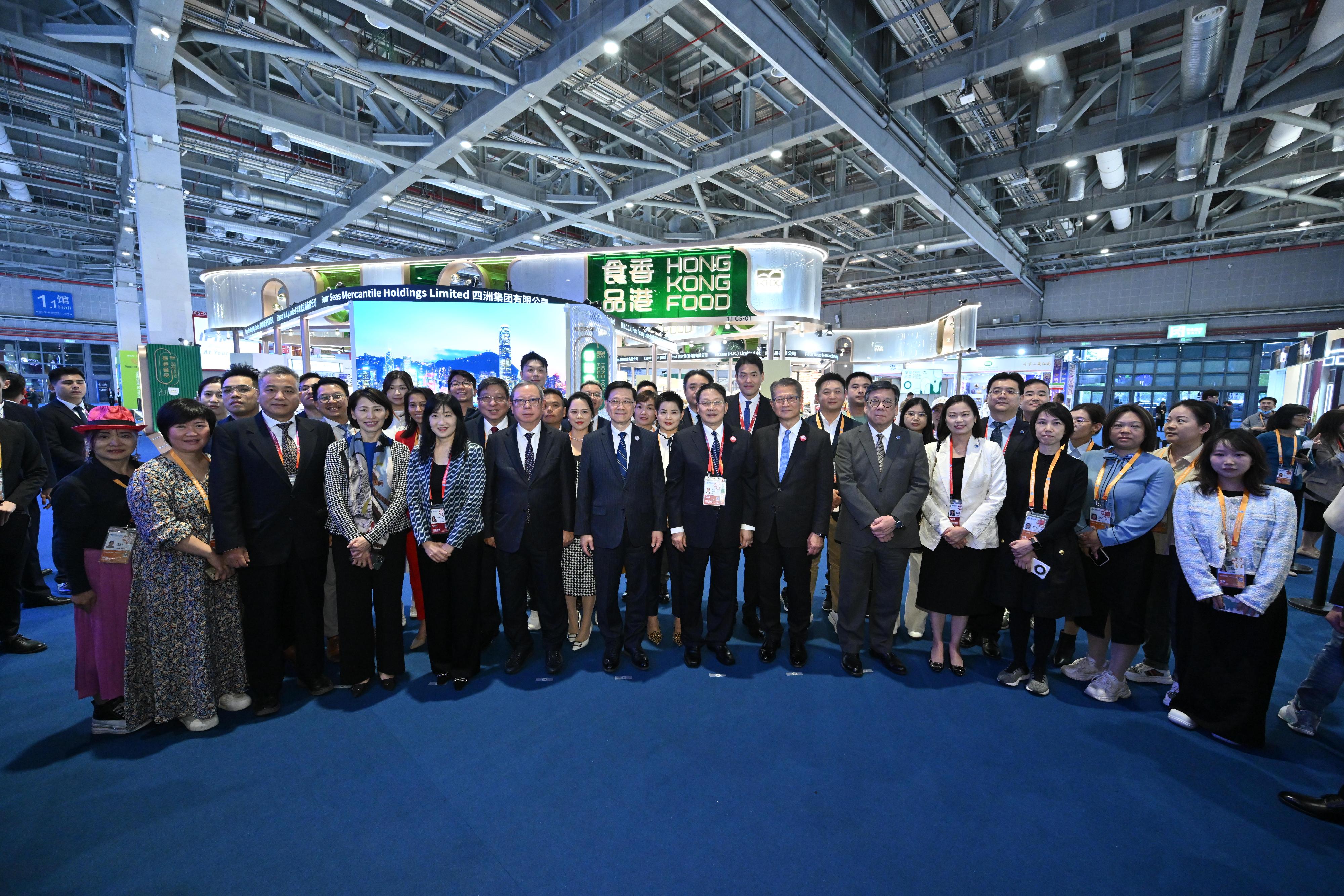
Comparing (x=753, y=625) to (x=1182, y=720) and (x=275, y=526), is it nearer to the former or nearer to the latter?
(x=1182, y=720)

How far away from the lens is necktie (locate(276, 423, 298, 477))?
2730 mm

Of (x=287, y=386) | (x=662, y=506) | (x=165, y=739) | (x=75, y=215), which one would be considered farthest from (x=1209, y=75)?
(x=75, y=215)

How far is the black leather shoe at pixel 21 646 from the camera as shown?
3305 millimetres

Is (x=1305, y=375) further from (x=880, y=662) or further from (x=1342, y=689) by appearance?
(x=880, y=662)

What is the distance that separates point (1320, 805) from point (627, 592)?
3200 millimetres

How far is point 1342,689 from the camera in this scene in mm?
3193

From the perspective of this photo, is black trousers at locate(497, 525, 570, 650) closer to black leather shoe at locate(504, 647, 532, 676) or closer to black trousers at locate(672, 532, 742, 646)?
black leather shoe at locate(504, 647, 532, 676)

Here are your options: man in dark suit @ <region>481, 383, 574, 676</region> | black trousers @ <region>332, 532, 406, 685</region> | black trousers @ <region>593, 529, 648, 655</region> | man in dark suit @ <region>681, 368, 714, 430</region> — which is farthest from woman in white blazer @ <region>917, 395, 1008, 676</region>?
black trousers @ <region>332, 532, 406, 685</region>

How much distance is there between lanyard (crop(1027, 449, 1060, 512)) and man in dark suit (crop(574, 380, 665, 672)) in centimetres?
212

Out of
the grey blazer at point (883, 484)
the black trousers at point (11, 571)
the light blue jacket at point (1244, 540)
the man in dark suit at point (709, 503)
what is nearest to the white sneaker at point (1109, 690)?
the light blue jacket at point (1244, 540)

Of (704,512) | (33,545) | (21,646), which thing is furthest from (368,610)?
(33,545)

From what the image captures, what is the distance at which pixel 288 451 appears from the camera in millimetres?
2748

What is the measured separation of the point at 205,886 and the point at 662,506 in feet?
7.83

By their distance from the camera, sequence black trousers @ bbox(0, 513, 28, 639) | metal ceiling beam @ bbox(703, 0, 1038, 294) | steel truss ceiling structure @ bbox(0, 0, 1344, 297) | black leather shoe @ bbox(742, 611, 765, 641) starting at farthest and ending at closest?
steel truss ceiling structure @ bbox(0, 0, 1344, 297) → metal ceiling beam @ bbox(703, 0, 1038, 294) → black leather shoe @ bbox(742, 611, 765, 641) → black trousers @ bbox(0, 513, 28, 639)
